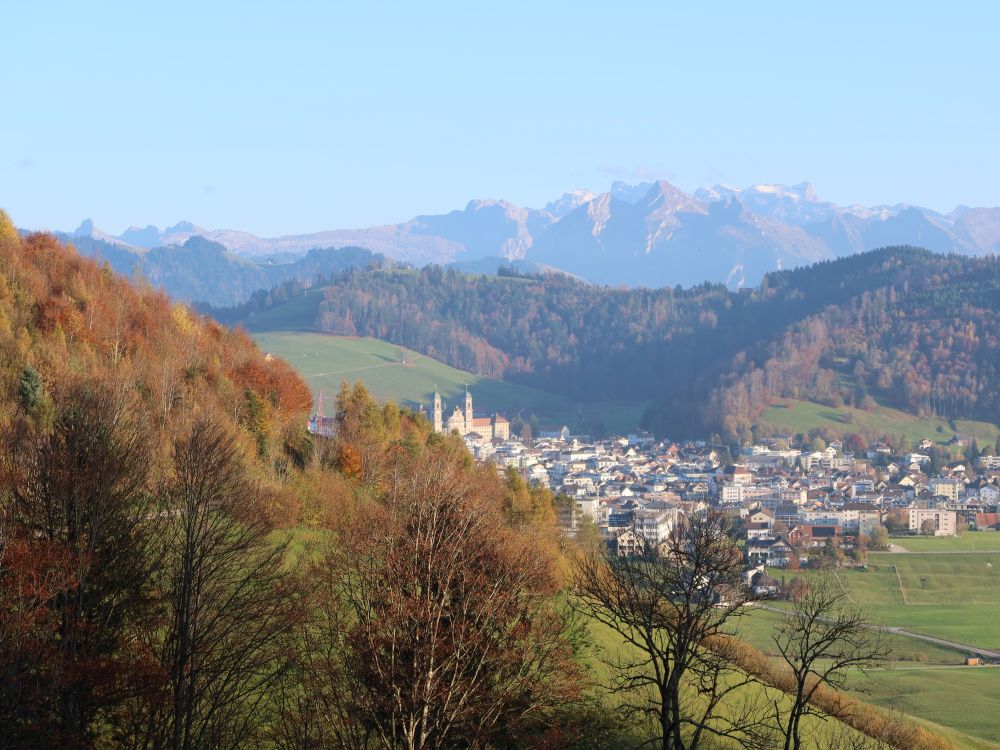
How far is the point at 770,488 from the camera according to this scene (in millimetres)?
99312

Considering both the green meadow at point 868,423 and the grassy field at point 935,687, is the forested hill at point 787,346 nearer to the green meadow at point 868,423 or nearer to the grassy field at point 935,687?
the green meadow at point 868,423

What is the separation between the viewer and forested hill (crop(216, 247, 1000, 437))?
14225 centimetres

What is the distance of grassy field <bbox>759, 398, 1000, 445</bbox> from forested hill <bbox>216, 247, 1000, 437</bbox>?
2586 mm

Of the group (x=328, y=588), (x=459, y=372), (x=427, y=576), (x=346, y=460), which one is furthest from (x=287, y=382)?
(x=459, y=372)

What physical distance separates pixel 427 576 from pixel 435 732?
61.4 inches

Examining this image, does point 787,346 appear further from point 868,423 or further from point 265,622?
point 265,622

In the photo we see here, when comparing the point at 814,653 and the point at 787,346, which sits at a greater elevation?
the point at 814,653

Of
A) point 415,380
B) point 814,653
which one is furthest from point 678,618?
point 415,380

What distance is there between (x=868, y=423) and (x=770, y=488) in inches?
1469

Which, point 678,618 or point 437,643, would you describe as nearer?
point 437,643

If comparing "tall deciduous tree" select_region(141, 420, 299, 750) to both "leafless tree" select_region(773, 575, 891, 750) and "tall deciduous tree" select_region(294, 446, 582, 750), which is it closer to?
"tall deciduous tree" select_region(294, 446, 582, 750)

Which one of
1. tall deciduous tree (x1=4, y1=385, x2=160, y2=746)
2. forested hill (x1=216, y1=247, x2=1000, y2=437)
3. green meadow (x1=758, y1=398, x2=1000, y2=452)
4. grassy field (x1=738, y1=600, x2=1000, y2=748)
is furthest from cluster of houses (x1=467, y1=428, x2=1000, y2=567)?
tall deciduous tree (x1=4, y1=385, x2=160, y2=746)

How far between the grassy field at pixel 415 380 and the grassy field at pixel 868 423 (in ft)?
79.7

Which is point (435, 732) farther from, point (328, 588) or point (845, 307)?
point (845, 307)
